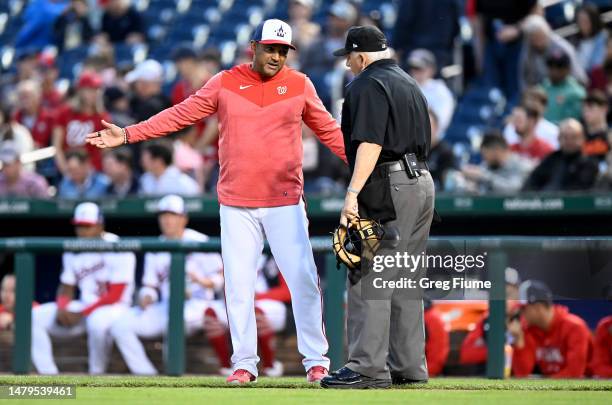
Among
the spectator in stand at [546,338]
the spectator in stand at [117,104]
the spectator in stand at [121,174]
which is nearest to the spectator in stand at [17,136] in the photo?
the spectator in stand at [117,104]

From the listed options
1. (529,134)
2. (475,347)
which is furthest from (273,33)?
(529,134)

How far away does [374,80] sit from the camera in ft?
20.1

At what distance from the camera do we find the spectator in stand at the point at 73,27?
52.0ft

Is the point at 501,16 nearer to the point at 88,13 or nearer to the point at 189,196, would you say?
the point at 189,196

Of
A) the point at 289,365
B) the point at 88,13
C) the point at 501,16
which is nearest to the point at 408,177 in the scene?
the point at 289,365

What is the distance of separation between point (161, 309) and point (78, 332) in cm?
63

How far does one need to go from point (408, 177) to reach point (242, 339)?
4.02 feet

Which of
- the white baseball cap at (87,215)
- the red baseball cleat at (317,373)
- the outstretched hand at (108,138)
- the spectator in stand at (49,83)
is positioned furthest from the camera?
the spectator in stand at (49,83)

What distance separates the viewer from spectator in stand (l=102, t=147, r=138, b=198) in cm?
1081

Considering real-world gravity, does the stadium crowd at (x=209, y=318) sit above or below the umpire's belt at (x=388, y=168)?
below

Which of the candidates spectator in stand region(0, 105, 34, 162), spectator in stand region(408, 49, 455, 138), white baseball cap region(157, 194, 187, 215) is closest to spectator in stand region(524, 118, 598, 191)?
spectator in stand region(408, 49, 455, 138)

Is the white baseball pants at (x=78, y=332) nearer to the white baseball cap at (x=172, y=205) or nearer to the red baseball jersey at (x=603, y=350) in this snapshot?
the white baseball cap at (x=172, y=205)

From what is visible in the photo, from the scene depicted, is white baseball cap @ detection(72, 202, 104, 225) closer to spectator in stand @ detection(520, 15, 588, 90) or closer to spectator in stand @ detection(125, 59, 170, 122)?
spectator in stand @ detection(125, 59, 170, 122)

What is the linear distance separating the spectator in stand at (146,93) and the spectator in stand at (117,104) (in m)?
0.06
